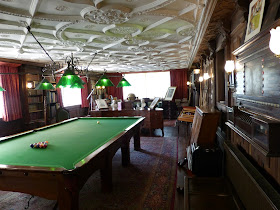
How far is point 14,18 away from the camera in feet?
11.2

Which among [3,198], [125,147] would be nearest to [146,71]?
[125,147]

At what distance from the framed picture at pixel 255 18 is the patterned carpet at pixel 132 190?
2.31 meters

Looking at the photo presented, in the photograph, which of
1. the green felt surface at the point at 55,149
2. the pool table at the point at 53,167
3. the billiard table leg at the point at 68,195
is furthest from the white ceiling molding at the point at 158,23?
the billiard table leg at the point at 68,195

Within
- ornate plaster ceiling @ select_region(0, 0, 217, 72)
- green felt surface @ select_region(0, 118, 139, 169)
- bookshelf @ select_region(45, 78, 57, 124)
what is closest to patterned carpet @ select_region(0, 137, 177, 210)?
green felt surface @ select_region(0, 118, 139, 169)

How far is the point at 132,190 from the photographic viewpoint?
118 inches

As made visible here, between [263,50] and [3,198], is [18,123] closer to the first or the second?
[3,198]

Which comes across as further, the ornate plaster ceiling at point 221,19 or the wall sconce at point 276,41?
the ornate plaster ceiling at point 221,19

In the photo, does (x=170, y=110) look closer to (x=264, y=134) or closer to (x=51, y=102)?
(x=51, y=102)

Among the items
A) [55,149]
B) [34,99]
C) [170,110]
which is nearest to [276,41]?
[55,149]

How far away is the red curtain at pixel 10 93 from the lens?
6750 millimetres

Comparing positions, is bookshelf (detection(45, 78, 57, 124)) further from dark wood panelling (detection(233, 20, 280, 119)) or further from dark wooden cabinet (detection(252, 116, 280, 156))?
dark wooden cabinet (detection(252, 116, 280, 156))

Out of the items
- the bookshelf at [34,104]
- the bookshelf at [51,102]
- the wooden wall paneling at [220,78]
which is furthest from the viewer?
the bookshelf at [51,102]

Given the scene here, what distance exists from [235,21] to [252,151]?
194 cm

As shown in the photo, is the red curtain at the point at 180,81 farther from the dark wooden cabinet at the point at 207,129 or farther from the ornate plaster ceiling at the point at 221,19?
the dark wooden cabinet at the point at 207,129
